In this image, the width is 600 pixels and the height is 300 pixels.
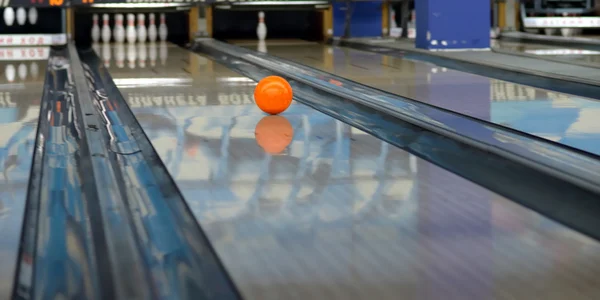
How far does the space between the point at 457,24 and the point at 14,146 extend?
387cm

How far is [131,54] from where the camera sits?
5.87 metres

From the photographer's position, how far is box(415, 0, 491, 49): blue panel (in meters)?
5.49

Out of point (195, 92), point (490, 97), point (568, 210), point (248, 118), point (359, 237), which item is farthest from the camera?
point (195, 92)

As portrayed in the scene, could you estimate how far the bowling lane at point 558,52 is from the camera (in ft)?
14.4

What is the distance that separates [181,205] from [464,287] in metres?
0.64

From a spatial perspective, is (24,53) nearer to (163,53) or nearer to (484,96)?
(163,53)

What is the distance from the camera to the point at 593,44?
5.59m

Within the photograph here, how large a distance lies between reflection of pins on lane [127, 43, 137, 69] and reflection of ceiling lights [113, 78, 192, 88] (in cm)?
79

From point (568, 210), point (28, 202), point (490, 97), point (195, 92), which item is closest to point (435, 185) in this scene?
point (568, 210)

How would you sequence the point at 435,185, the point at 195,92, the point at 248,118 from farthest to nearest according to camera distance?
the point at 195,92
the point at 248,118
the point at 435,185

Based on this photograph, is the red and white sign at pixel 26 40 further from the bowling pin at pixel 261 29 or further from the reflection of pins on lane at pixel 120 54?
the bowling pin at pixel 261 29

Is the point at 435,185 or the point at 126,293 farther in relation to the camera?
the point at 435,185

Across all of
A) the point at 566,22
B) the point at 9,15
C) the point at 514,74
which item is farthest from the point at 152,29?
the point at 514,74

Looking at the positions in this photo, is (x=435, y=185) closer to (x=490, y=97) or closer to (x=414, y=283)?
(x=414, y=283)
